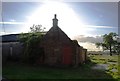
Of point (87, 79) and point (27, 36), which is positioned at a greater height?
point (27, 36)

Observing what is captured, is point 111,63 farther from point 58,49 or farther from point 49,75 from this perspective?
point 49,75

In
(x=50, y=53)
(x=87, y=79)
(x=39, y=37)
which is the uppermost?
(x=39, y=37)

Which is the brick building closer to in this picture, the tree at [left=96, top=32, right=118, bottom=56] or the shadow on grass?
the shadow on grass

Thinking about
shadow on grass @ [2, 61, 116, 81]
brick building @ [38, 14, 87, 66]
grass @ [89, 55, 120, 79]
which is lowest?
grass @ [89, 55, 120, 79]

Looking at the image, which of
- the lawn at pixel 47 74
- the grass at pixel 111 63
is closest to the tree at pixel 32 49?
the lawn at pixel 47 74

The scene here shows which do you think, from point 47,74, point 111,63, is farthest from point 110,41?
point 47,74

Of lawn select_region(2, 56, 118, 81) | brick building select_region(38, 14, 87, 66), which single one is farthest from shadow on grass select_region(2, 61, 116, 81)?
brick building select_region(38, 14, 87, 66)

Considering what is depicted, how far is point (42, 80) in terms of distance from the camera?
17.8m

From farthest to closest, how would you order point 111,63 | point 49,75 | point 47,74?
point 111,63 < point 47,74 < point 49,75

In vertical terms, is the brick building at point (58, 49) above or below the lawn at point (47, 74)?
above

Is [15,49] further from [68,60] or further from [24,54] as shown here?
[68,60]

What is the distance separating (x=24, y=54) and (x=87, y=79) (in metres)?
14.7

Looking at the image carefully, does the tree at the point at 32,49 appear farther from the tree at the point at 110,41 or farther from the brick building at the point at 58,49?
the tree at the point at 110,41

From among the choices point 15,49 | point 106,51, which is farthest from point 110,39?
point 15,49
